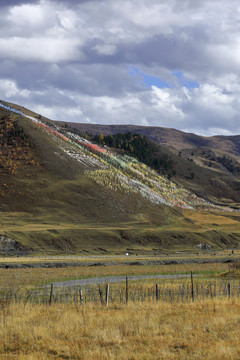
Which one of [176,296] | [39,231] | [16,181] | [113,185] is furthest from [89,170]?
[176,296]

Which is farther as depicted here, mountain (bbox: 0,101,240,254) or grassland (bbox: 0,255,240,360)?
mountain (bbox: 0,101,240,254)

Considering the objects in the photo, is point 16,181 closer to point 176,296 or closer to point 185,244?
point 185,244

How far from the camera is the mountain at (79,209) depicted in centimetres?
11425

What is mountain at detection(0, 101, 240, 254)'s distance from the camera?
11425cm

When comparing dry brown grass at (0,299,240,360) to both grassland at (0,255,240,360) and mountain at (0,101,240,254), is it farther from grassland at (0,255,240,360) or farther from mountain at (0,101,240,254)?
mountain at (0,101,240,254)

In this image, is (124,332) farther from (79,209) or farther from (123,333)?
(79,209)

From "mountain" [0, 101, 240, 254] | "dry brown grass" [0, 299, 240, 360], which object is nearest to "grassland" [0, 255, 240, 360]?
"dry brown grass" [0, 299, 240, 360]

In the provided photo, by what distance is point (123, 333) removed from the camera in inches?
782

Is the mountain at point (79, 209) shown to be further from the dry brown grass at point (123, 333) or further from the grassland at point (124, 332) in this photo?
the dry brown grass at point (123, 333)

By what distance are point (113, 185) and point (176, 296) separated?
142234mm

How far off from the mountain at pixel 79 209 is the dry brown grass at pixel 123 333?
75751 mm

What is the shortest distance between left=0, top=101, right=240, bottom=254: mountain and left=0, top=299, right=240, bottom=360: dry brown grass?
75.8m

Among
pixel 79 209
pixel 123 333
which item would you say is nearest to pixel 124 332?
pixel 123 333

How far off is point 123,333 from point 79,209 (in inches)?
5204
